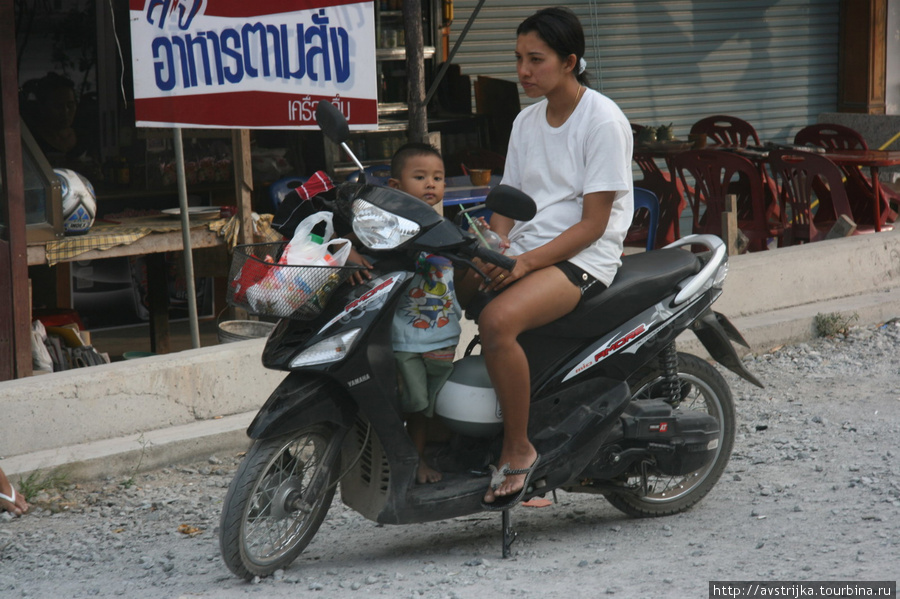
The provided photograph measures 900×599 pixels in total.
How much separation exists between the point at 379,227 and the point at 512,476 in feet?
3.18

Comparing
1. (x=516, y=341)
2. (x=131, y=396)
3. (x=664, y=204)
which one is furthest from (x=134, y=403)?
(x=664, y=204)

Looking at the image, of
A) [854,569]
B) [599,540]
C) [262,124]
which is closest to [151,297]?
[262,124]

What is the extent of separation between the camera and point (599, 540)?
12.5 feet

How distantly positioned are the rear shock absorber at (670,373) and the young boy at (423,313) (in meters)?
0.84

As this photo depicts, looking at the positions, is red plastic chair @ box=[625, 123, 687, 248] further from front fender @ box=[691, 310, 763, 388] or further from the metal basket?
the metal basket

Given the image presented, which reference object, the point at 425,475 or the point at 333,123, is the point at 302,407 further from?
the point at 333,123

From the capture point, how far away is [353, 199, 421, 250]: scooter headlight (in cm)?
328

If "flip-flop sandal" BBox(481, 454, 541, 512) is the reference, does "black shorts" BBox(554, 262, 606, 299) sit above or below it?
above

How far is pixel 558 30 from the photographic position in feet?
11.4

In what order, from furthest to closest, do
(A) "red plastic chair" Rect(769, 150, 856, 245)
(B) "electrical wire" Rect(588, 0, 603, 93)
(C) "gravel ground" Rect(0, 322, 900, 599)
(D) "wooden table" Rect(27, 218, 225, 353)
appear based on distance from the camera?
(B) "electrical wire" Rect(588, 0, 603, 93)
(A) "red plastic chair" Rect(769, 150, 856, 245)
(D) "wooden table" Rect(27, 218, 225, 353)
(C) "gravel ground" Rect(0, 322, 900, 599)

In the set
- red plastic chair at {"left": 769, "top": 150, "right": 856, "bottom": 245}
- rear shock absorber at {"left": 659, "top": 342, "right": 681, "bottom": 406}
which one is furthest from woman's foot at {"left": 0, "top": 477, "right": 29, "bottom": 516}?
red plastic chair at {"left": 769, "top": 150, "right": 856, "bottom": 245}

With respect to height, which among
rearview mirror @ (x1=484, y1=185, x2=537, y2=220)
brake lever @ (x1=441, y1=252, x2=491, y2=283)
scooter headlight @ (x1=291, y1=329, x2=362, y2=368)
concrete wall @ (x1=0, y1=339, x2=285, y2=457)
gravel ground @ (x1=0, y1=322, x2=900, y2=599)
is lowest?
gravel ground @ (x1=0, y1=322, x2=900, y2=599)

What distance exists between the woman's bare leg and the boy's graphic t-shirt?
0.52 feet

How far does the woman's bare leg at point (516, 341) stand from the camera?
3.38 m
